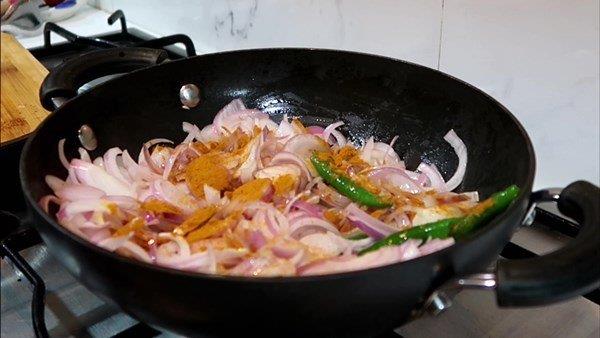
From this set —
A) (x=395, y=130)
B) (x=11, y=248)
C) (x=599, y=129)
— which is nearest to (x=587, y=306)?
(x=599, y=129)

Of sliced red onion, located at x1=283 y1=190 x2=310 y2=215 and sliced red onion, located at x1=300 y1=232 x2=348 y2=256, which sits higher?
sliced red onion, located at x1=300 y1=232 x2=348 y2=256

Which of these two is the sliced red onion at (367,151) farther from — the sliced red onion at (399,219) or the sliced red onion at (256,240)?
the sliced red onion at (256,240)

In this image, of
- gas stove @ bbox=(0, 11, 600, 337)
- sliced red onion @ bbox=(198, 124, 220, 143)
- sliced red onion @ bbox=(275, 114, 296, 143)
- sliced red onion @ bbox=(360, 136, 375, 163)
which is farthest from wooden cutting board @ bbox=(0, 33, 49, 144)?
sliced red onion @ bbox=(360, 136, 375, 163)

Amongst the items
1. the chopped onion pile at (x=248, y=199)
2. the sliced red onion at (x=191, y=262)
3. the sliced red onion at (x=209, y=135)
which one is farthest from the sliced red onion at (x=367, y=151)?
the sliced red onion at (x=191, y=262)

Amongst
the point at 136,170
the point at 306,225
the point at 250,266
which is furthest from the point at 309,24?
the point at 250,266

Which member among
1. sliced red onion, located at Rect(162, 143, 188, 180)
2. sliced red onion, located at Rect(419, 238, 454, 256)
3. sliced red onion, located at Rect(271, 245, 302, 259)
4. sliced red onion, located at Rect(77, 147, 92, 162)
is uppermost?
sliced red onion, located at Rect(419, 238, 454, 256)

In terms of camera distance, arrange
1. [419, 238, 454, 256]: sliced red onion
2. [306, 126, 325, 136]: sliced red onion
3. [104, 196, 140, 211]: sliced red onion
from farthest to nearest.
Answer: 1. [306, 126, 325, 136]: sliced red onion
2. [104, 196, 140, 211]: sliced red onion
3. [419, 238, 454, 256]: sliced red onion

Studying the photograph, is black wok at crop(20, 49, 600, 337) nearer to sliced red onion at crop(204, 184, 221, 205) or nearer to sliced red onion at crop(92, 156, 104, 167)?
sliced red onion at crop(92, 156, 104, 167)

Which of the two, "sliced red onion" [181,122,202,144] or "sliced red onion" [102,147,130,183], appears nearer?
"sliced red onion" [102,147,130,183]

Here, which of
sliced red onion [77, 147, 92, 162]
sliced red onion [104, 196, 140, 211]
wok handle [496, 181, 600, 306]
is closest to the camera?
wok handle [496, 181, 600, 306]
